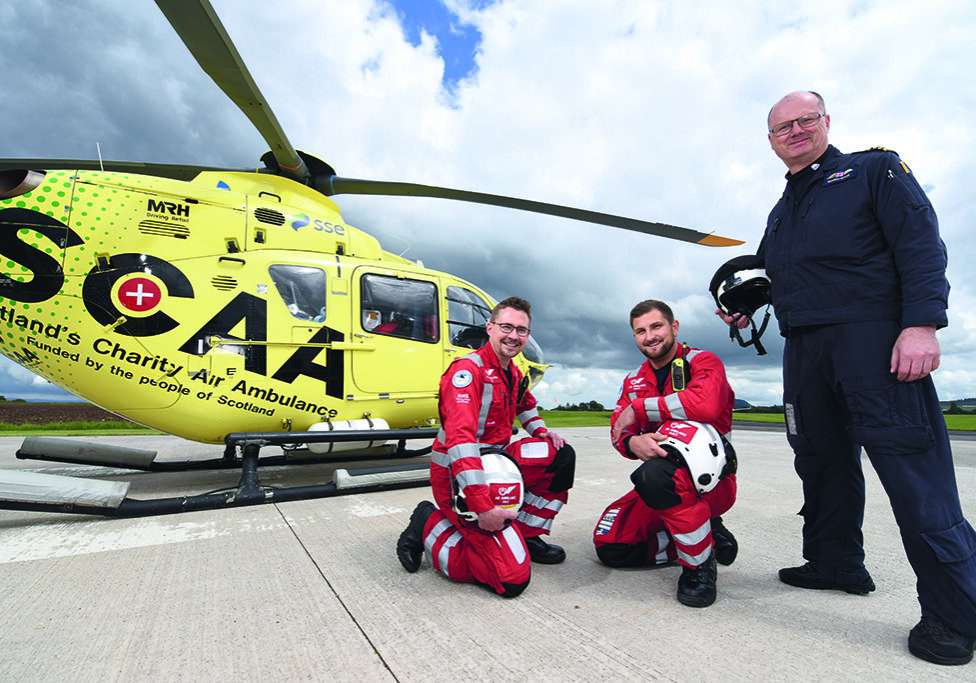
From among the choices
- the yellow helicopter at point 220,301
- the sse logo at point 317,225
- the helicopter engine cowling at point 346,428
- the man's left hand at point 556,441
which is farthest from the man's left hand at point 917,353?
the sse logo at point 317,225

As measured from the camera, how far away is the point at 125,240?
150 inches

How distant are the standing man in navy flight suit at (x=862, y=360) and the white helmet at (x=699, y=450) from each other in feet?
1.16

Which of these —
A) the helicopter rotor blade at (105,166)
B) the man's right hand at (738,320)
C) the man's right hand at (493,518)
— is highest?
the helicopter rotor blade at (105,166)

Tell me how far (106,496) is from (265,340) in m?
1.58

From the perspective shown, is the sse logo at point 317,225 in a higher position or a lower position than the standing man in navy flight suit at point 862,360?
higher

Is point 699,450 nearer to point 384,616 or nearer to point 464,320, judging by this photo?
point 384,616

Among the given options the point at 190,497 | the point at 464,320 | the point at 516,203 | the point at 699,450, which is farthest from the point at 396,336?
the point at 699,450

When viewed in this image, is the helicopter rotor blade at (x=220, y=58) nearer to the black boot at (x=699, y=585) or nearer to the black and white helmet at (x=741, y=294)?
the black and white helmet at (x=741, y=294)

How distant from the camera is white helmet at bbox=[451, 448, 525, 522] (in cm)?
212

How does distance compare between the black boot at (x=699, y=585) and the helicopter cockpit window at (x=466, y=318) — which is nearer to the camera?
the black boot at (x=699, y=585)

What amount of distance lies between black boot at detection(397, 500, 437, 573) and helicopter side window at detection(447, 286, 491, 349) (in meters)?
2.86

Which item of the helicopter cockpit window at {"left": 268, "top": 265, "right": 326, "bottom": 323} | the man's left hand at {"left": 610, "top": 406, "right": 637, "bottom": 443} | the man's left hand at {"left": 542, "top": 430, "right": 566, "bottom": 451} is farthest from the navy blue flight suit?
the helicopter cockpit window at {"left": 268, "top": 265, "right": 326, "bottom": 323}

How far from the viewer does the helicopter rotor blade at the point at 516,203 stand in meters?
5.13

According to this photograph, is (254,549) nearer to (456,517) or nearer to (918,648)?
(456,517)
